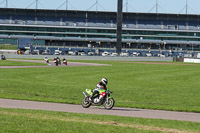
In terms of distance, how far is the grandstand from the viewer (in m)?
168

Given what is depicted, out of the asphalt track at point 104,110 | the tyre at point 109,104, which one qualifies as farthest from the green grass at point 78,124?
the tyre at point 109,104

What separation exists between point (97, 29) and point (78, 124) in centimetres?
15479

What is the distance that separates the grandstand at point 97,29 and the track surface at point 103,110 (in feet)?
472

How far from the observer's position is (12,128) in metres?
12.5

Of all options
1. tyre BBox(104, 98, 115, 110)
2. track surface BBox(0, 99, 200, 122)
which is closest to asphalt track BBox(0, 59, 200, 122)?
track surface BBox(0, 99, 200, 122)

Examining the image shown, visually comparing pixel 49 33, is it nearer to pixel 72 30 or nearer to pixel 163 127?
pixel 72 30

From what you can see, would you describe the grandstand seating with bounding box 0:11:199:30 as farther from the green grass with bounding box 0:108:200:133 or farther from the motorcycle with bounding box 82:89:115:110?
the green grass with bounding box 0:108:200:133

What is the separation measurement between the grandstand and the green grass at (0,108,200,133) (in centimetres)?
14823

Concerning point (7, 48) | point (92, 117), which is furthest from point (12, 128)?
point (7, 48)

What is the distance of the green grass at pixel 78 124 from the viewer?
41.8 ft

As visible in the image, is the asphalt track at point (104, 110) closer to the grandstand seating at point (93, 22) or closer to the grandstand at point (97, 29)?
the grandstand at point (97, 29)

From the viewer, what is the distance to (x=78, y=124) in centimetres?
1377

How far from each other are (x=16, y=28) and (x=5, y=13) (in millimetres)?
9778

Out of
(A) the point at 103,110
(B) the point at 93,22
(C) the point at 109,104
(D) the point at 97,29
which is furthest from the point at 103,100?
(B) the point at 93,22
